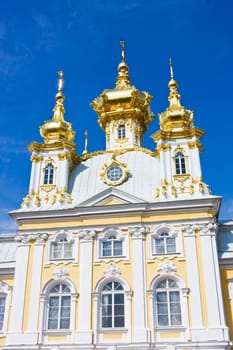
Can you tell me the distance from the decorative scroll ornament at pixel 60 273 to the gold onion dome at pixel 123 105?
1357 centimetres

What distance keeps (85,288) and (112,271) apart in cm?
171

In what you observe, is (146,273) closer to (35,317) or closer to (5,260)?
(35,317)

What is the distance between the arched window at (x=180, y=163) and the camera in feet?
86.6

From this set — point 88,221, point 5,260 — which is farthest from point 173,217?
point 5,260

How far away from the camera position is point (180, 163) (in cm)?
2661

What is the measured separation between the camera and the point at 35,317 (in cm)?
2311

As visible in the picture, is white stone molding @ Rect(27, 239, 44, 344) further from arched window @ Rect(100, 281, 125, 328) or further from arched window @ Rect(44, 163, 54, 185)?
arched window @ Rect(44, 163, 54, 185)

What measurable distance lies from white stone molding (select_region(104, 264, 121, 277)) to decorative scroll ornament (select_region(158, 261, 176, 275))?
2279 millimetres

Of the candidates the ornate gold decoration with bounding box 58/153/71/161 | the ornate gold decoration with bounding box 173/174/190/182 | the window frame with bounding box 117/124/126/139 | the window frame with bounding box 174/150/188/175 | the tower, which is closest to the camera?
the ornate gold decoration with bounding box 173/174/190/182

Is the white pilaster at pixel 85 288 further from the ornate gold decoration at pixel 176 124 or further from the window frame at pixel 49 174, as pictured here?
the ornate gold decoration at pixel 176 124

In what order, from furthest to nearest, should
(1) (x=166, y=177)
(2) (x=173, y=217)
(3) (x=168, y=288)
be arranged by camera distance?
(1) (x=166, y=177)
(2) (x=173, y=217)
(3) (x=168, y=288)

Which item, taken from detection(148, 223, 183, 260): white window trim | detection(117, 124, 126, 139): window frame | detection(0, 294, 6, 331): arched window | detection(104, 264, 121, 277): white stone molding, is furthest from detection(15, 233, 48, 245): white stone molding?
detection(117, 124, 126, 139): window frame

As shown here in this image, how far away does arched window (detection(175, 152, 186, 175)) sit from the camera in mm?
26403

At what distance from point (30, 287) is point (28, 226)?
3.66m
